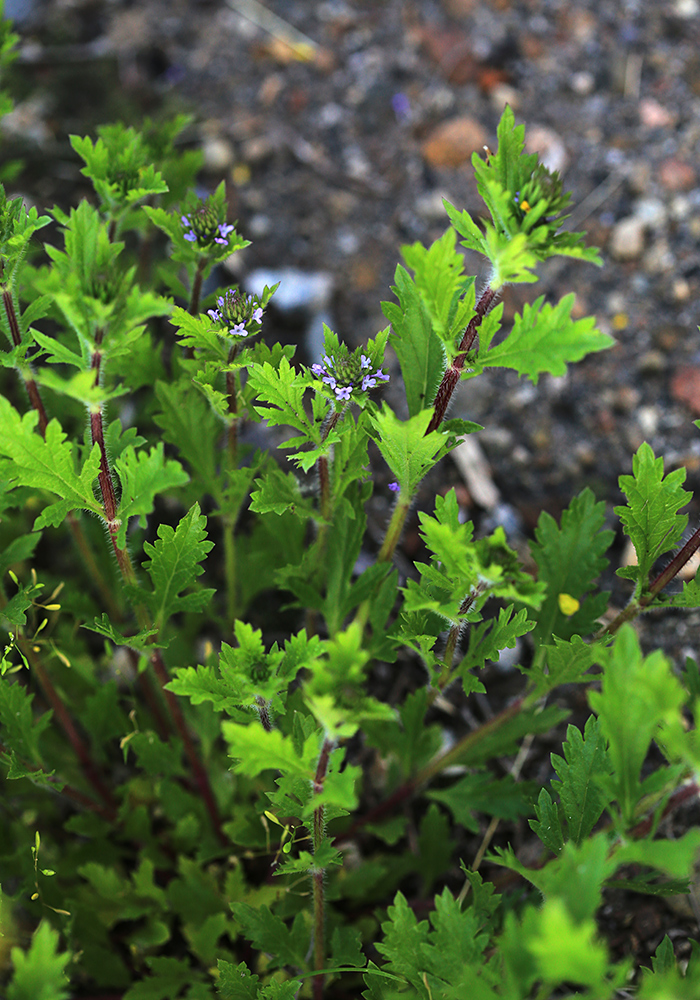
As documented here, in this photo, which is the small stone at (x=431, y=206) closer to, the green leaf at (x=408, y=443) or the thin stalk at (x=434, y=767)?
the green leaf at (x=408, y=443)

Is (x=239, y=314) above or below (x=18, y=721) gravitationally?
above

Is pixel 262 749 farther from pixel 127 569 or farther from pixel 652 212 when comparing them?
pixel 652 212

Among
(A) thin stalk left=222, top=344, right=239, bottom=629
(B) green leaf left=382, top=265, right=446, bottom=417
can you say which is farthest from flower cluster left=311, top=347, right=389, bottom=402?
(A) thin stalk left=222, top=344, right=239, bottom=629

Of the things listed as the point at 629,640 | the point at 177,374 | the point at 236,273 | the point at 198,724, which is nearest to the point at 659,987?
the point at 629,640

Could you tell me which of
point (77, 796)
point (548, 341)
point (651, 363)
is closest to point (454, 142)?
point (651, 363)

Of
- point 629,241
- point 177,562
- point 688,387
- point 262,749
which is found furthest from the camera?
point 629,241

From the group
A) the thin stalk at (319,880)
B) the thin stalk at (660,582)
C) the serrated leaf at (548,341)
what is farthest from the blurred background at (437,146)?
the thin stalk at (319,880)
